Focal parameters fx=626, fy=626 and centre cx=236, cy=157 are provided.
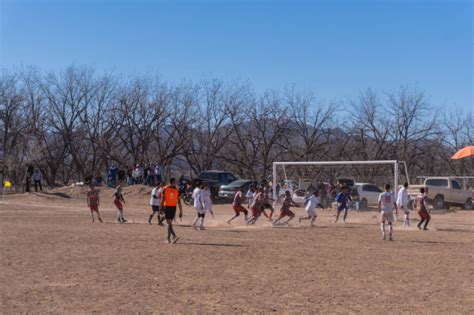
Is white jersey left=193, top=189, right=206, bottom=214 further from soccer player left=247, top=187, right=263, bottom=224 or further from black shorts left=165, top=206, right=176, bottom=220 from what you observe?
black shorts left=165, top=206, right=176, bottom=220

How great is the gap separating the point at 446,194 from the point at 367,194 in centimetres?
418

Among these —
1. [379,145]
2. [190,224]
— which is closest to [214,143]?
[379,145]

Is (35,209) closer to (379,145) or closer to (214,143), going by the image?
(214,143)

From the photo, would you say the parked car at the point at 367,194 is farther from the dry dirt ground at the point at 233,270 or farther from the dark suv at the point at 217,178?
the dry dirt ground at the point at 233,270

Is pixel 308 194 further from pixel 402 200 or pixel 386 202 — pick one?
pixel 386 202

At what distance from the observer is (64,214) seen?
26875mm

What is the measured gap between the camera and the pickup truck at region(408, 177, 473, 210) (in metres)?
31.3

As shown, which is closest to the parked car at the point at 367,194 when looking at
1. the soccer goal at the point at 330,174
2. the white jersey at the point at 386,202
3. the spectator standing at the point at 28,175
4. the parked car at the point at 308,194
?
the parked car at the point at 308,194

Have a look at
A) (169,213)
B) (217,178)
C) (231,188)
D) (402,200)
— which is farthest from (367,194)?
(169,213)

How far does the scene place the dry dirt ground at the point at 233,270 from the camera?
8406 mm

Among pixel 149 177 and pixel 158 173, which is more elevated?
pixel 158 173

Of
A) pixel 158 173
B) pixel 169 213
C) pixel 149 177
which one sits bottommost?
pixel 169 213

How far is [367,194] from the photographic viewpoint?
30.8 meters

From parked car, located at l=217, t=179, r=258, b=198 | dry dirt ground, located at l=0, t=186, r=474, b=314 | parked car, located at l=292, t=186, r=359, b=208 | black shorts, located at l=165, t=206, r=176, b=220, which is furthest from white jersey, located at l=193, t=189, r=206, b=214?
parked car, located at l=217, t=179, r=258, b=198
